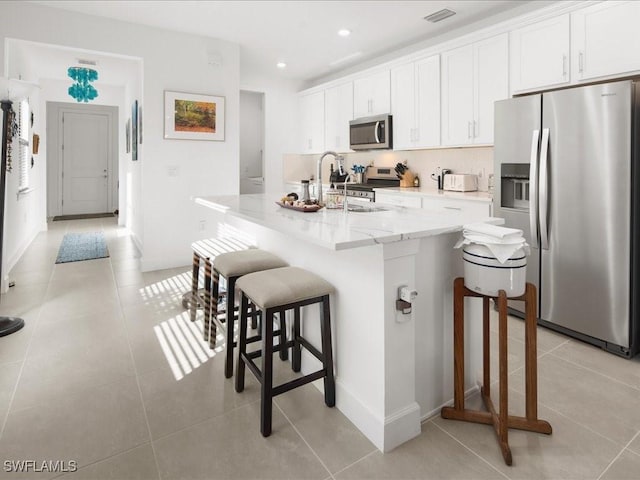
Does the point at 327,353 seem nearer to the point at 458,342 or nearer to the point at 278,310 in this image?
the point at 278,310

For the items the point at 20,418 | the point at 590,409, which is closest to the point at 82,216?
the point at 20,418

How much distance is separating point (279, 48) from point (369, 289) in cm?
435

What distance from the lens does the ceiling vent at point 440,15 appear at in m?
3.98

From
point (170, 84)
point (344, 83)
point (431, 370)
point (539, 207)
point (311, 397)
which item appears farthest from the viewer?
point (344, 83)

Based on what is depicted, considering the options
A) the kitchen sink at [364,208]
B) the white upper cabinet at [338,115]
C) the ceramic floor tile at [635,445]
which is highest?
the white upper cabinet at [338,115]

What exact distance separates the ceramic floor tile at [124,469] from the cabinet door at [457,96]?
3.78m

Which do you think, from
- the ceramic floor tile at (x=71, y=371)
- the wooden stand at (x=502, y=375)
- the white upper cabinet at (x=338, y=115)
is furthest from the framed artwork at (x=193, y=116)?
the wooden stand at (x=502, y=375)

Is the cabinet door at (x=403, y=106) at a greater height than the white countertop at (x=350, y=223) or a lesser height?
greater

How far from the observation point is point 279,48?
5109 millimetres

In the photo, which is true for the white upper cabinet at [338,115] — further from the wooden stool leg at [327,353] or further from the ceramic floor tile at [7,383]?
the ceramic floor tile at [7,383]

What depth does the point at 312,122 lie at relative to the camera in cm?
644

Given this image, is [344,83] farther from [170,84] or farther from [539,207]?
[539,207]

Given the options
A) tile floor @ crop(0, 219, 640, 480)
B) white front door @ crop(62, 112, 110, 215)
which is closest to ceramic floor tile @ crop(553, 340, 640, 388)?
tile floor @ crop(0, 219, 640, 480)

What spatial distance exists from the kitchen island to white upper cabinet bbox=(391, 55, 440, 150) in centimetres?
260
